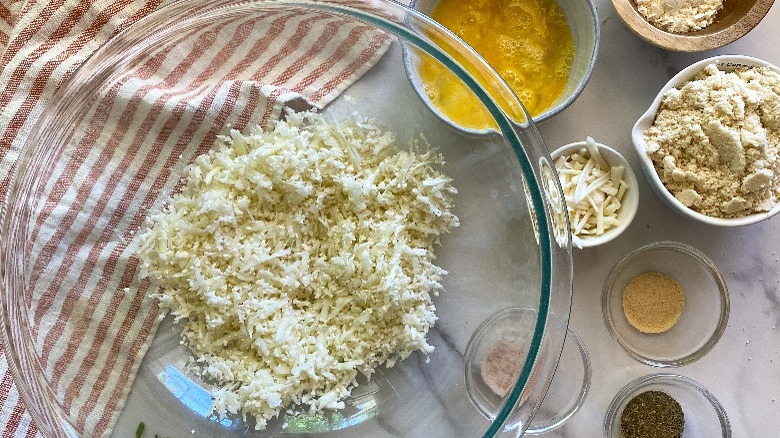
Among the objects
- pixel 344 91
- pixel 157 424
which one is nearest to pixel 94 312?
pixel 157 424

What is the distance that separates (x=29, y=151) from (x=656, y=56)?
1.31 meters

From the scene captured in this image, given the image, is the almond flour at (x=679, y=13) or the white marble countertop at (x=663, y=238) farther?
the white marble countertop at (x=663, y=238)

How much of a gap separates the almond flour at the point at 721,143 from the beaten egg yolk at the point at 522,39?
233 millimetres

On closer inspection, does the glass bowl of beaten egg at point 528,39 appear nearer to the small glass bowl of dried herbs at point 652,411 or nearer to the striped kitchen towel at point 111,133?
the striped kitchen towel at point 111,133

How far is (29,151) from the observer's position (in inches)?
61.1

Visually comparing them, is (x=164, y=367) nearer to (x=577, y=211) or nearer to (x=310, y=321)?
(x=310, y=321)

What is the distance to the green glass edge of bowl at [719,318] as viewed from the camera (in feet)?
5.64

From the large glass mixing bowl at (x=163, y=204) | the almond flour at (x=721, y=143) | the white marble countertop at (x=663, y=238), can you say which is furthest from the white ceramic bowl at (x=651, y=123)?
the large glass mixing bowl at (x=163, y=204)

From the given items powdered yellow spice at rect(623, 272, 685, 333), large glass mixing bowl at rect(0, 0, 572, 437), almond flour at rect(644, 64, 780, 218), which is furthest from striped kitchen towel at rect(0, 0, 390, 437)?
powdered yellow spice at rect(623, 272, 685, 333)

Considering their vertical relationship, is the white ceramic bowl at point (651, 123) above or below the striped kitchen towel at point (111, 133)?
below

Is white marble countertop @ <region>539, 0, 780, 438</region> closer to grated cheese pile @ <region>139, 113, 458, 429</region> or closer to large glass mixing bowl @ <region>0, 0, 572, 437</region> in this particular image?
large glass mixing bowl @ <region>0, 0, 572, 437</region>

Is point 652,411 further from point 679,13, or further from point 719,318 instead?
point 679,13

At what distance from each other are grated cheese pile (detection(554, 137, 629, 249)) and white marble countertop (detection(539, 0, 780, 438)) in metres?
0.10

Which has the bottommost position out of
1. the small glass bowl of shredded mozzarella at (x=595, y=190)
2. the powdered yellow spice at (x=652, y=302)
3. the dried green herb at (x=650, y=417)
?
the dried green herb at (x=650, y=417)
